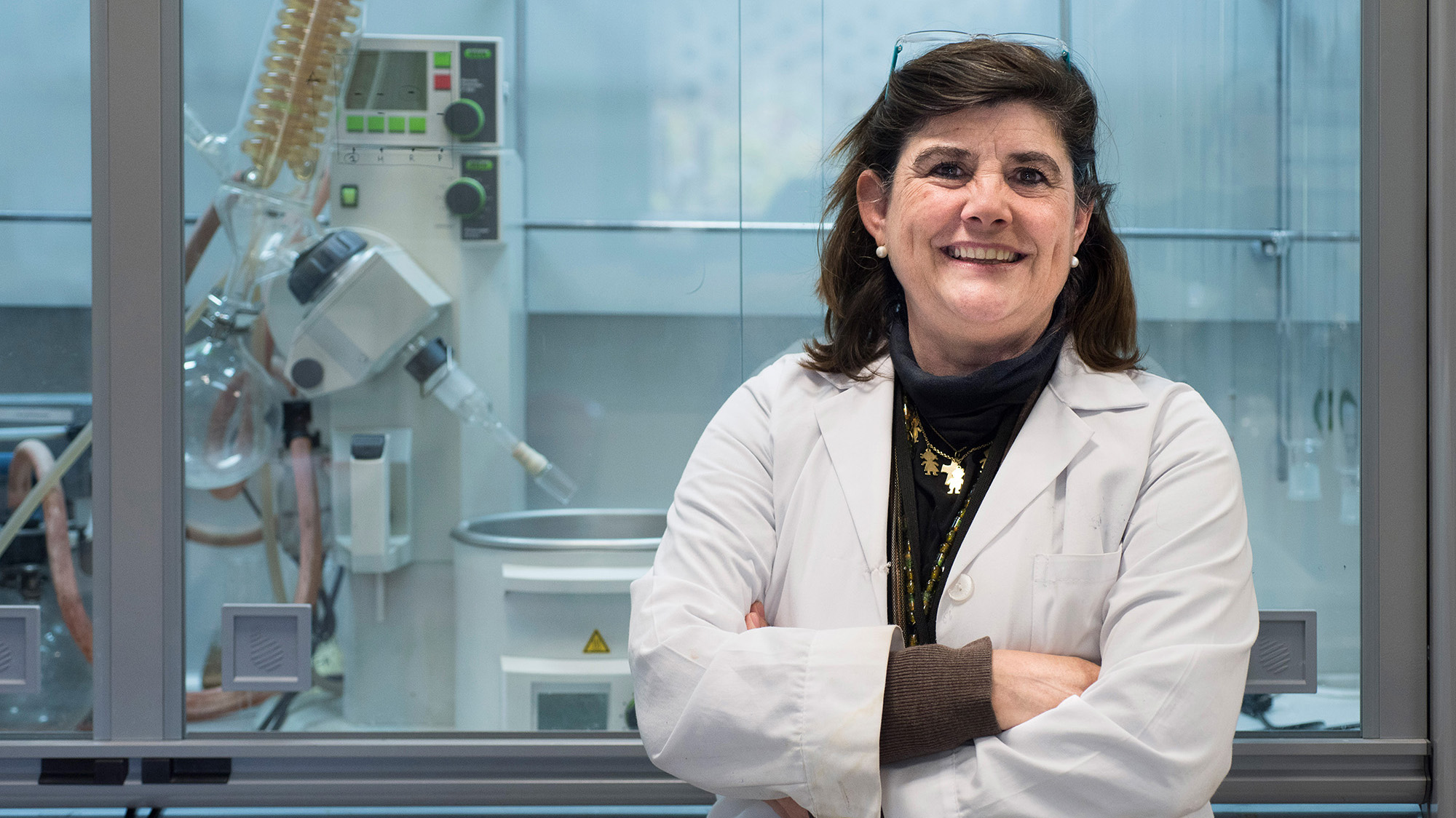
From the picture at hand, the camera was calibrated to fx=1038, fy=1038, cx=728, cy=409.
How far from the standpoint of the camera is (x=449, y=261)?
1.69m

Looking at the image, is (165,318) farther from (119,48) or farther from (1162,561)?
(1162,561)

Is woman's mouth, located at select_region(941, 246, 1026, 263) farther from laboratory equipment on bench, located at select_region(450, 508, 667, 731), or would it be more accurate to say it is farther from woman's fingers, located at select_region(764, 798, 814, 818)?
laboratory equipment on bench, located at select_region(450, 508, 667, 731)

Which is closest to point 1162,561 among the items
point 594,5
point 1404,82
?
point 1404,82

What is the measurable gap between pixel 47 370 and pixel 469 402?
68 centimetres

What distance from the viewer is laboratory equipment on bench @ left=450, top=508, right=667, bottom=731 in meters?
1.67

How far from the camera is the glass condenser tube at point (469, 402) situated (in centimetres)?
168

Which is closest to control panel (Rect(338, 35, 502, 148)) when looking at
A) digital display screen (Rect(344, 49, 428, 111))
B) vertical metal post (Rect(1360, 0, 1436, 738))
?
digital display screen (Rect(344, 49, 428, 111))

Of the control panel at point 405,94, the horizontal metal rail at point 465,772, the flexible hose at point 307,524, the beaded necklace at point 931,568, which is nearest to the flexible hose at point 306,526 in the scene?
the flexible hose at point 307,524

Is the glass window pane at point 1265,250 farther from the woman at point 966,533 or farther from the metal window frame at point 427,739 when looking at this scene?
the woman at point 966,533

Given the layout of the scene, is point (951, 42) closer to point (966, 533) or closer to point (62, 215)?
point (966, 533)

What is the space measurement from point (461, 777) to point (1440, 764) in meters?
1.51

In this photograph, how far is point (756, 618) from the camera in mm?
1119

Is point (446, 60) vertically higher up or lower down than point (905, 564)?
higher up

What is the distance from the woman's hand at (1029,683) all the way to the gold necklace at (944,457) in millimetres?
200
